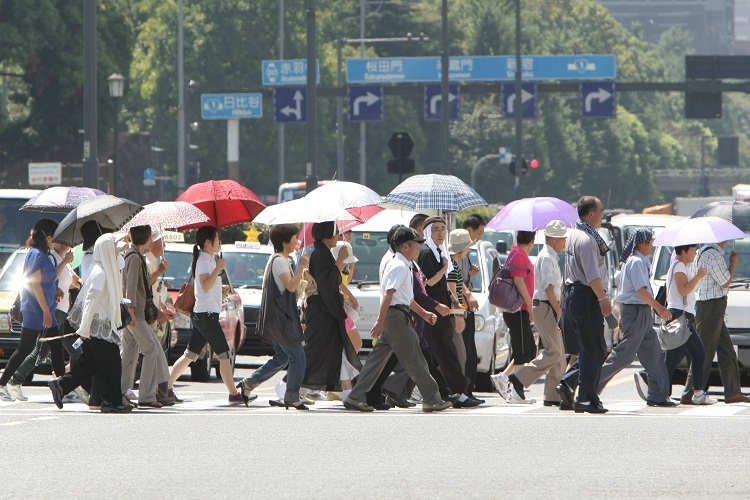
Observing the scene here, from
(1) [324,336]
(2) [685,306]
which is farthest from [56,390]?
(2) [685,306]

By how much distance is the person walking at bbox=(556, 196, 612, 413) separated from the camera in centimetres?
1529

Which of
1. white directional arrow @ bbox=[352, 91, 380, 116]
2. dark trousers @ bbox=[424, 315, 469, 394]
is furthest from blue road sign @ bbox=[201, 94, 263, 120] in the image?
dark trousers @ bbox=[424, 315, 469, 394]

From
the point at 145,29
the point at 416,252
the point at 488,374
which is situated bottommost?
the point at 488,374

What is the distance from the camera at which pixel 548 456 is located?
12.1 m

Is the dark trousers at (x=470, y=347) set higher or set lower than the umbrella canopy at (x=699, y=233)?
lower

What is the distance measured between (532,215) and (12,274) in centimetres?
611

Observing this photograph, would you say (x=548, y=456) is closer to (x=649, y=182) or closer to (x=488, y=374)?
(x=488, y=374)

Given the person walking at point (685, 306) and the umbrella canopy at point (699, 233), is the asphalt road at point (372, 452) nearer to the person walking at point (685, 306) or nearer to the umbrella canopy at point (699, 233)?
the person walking at point (685, 306)

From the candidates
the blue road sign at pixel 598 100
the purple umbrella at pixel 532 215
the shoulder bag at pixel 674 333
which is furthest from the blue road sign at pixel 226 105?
the shoulder bag at pixel 674 333

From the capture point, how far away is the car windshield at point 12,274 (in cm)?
2069

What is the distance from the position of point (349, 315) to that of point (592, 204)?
2.95 metres

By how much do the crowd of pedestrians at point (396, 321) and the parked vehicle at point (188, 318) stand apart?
2402 mm

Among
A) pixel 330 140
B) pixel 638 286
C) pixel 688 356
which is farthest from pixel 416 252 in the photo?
pixel 330 140

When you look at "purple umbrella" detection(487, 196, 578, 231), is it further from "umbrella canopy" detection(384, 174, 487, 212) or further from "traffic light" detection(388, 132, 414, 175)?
"traffic light" detection(388, 132, 414, 175)
